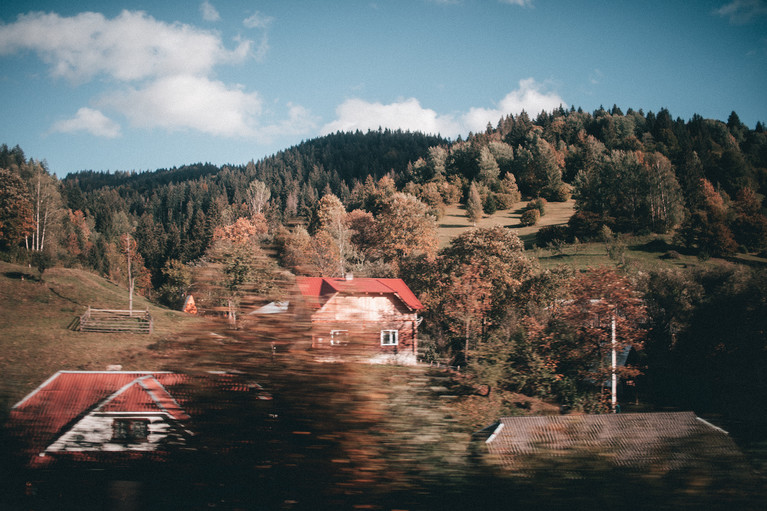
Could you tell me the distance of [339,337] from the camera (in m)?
4.62

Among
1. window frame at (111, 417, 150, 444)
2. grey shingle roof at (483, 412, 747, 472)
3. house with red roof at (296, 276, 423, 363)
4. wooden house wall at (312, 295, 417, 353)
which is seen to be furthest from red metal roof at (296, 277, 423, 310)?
grey shingle roof at (483, 412, 747, 472)

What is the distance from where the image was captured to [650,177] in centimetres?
4344

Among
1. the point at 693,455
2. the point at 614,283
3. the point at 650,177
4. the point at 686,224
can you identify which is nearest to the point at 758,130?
the point at 650,177

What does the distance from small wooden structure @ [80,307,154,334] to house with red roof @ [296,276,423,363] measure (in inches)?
76.7

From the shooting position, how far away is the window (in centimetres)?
285

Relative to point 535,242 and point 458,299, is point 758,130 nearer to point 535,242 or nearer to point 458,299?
point 535,242

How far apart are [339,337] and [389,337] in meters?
1.02

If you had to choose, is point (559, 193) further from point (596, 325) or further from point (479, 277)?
point (596, 325)

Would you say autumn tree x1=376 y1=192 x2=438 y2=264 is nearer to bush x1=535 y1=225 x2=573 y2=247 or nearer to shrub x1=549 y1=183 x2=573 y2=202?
bush x1=535 y1=225 x2=573 y2=247

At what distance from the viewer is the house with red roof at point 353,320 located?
4477 mm

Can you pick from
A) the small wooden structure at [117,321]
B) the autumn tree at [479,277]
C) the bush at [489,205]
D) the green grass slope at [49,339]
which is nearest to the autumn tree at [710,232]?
the autumn tree at [479,277]

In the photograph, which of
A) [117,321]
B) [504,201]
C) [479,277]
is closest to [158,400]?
[117,321]

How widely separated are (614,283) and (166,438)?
1894cm

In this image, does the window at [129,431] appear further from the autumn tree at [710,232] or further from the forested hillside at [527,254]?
the autumn tree at [710,232]
